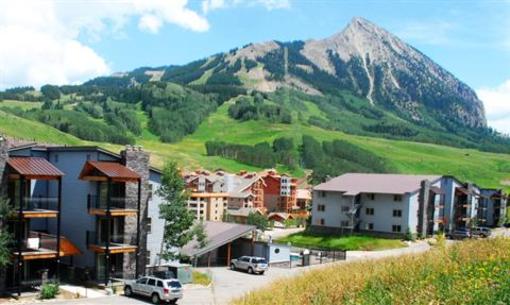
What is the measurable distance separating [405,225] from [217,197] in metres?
42.0

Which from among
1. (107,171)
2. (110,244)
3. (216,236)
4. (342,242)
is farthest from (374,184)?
(107,171)

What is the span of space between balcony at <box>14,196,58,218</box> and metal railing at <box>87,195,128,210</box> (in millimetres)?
2402

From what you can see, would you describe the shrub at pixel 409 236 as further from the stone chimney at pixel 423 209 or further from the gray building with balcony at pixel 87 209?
the gray building with balcony at pixel 87 209

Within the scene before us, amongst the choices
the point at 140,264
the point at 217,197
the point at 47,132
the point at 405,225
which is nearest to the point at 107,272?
the point at 140,264

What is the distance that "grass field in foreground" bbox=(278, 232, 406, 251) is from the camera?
240 feet

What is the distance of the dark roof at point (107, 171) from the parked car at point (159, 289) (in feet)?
24.1

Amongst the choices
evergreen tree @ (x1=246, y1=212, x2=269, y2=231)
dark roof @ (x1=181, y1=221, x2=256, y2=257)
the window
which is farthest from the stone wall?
evergreen tree @ (x1=246, y1=212, x2=269, y2=231)

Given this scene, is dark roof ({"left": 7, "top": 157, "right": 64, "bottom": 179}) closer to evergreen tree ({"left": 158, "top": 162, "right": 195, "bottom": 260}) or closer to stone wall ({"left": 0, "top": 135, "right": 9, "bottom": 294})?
stone wall ({"left": 0, "top": 135, "right": 9, "bottom": 294})

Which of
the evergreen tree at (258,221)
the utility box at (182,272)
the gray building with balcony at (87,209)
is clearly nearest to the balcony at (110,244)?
the gray building with balcony at (87,209)

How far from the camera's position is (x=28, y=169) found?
3697 centimetres

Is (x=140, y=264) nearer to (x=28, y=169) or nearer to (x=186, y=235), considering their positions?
(x=186, y=235)

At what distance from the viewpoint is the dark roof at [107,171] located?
3962 centimetres

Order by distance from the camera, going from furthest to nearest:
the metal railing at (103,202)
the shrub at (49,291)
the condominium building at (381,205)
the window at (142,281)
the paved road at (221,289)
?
the condominium building at (381,205)
the metal railing at (103,202)
the window at (142,281)
the shrub at (49,291)
the paved road at (221,289)

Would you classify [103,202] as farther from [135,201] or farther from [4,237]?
[4,237]
